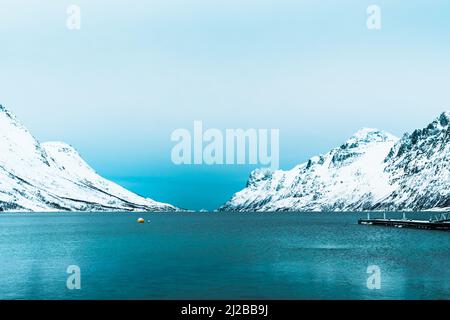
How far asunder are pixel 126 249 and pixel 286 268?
1923 inches

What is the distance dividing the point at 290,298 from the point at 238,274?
19.2m

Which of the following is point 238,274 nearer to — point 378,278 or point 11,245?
point 378,278

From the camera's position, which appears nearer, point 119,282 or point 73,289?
point 73,289

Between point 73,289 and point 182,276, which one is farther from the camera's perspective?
point 182,276

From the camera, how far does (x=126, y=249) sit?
11956cm

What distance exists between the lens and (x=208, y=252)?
365ft

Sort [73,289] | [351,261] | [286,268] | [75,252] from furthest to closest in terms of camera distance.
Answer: [75,252] < [351,261] < [286,268] < [73,289]

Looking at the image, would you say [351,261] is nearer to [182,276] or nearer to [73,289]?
[182,276]

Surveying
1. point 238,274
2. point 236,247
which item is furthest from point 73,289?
point 236,247
